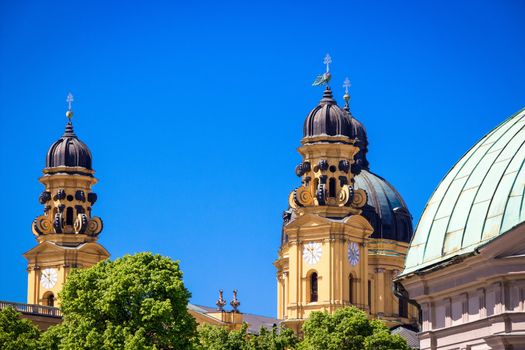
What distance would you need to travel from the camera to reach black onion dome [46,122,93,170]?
14238 cm

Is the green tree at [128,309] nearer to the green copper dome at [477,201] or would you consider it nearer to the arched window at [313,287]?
the green copper dome at [477,201]

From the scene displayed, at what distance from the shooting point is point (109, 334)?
278 ft

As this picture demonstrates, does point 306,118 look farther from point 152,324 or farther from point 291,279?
point 152,324

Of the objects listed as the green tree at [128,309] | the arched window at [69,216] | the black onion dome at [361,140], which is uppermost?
the black onion dome at [361,140]

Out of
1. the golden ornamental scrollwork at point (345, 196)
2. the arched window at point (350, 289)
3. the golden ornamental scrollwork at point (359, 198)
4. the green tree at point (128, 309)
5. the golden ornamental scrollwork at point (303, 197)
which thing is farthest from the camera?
the golden ornamental scrollwork at point (359, 198)

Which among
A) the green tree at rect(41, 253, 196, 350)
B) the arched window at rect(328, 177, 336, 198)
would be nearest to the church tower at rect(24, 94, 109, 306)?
the arched window at rect(328, 177, 336, 198)

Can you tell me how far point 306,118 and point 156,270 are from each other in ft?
168

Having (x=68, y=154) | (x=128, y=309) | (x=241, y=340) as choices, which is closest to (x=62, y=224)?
(x=68, y=154)

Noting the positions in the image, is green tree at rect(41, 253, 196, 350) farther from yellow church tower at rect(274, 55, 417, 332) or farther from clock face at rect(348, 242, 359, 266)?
clock face at rect(348, 242, 359, 266)

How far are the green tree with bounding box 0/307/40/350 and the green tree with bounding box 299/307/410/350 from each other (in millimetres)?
20580

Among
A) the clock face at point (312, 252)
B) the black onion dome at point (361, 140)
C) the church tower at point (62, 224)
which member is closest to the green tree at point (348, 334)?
the clock face at point (312, 252)

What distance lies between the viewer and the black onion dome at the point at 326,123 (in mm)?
136625

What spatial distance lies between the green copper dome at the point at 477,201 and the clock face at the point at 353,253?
8581 cm

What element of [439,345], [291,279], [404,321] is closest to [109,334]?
[439,345]
